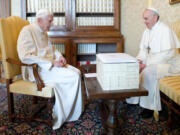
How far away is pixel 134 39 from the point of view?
344 centimetres

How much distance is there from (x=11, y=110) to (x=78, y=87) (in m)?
0.83

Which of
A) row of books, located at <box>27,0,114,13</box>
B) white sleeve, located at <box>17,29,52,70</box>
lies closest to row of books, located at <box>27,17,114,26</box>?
row of books, located at <box>27,0,114,13</box>

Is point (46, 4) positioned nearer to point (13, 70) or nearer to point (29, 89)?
point (13, 70)

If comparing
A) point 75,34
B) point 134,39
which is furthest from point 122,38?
point 75,34

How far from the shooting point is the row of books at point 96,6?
356 cm

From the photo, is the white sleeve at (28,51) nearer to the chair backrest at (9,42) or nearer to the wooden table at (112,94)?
the chair backrest at (9,42)

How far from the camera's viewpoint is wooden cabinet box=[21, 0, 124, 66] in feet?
11.4

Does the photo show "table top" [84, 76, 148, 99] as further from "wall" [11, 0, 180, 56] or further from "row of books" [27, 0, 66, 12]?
"row of books" [27, 0, 66, 12]

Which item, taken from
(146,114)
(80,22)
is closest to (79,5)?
(80,22)

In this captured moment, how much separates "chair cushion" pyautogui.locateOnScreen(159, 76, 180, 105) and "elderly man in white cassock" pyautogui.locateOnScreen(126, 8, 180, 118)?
188 mm

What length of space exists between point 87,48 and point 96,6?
0.92 meters

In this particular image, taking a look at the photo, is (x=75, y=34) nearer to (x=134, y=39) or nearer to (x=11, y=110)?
(x=134, y=39)

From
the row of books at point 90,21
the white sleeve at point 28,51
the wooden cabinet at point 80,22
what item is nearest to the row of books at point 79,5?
the wooden cabinet at point 80,22

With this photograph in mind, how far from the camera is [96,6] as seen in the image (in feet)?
11.8
